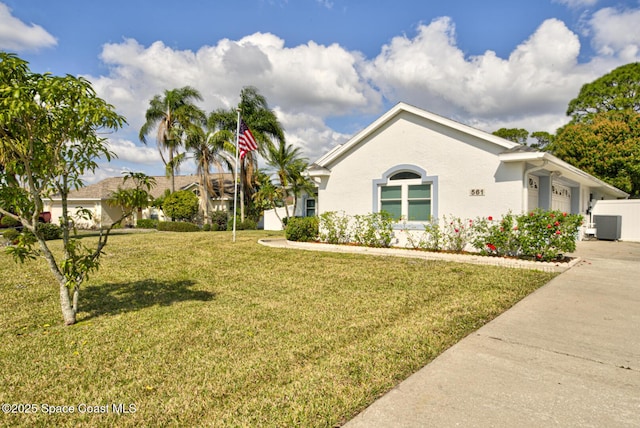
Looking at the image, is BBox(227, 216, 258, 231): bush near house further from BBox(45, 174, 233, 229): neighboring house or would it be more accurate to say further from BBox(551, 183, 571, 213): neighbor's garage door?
BBox(551, 183, 571, 213): neighbor's garage door

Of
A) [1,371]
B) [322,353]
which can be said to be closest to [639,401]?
[322,353]

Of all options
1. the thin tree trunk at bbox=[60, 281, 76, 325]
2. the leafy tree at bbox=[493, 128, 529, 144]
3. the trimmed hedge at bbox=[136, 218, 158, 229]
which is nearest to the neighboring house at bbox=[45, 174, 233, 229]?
the trimmed hedge at bbox=[136, 218, 158, 229]

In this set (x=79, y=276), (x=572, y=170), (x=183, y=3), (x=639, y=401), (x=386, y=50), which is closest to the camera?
(x=639, y=401)

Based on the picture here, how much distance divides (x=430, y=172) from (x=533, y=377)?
30.8 ft

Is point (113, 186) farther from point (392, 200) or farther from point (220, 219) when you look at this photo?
point (392, 200)

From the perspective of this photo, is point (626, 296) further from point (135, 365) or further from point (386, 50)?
point (386, 50)

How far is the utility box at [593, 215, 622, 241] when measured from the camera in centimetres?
1700

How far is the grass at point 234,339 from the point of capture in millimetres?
2828

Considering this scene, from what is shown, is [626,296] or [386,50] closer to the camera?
[626,296]

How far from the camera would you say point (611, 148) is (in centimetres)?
2447

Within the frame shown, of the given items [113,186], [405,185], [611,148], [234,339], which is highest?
[611,148]

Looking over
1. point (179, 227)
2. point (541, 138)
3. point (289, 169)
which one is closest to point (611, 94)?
point (541, 138)

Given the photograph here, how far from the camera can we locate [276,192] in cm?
2352

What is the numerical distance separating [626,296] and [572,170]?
7995 millimetres
